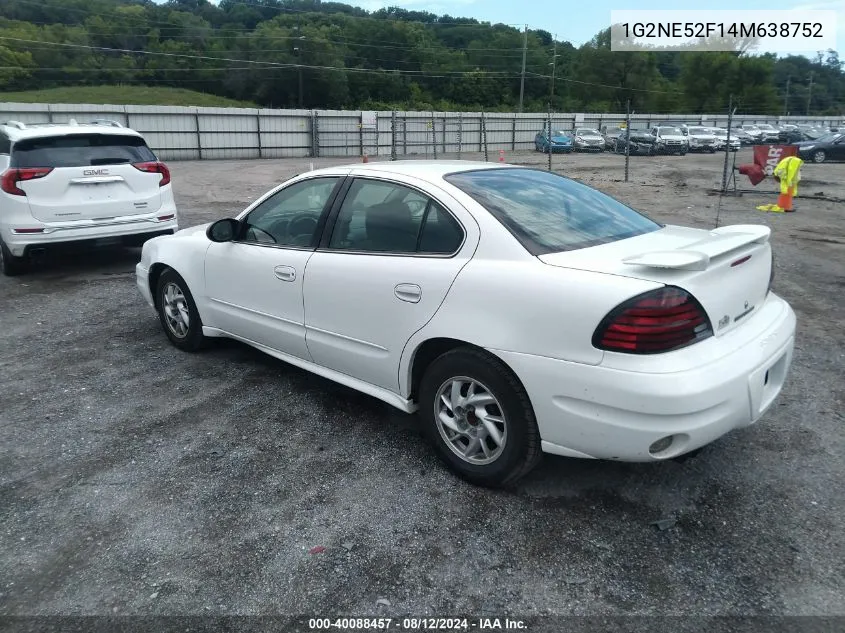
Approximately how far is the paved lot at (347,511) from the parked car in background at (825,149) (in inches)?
1206

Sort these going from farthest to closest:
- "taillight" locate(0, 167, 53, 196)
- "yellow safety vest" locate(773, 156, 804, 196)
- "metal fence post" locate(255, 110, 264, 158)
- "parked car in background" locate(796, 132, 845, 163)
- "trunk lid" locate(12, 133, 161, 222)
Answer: "metal fence post" locate(255, 110, 264, 158) < "parked car in background" locate(796, 132, 845, 163) < "yellow safety vest" locate(773, 156, 804, 196) < "trunk lid" locate(12, 133, 161, 222) < "taillight" locate(0, 167, 53, 196)

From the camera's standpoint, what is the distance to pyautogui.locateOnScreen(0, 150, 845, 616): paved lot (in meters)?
2.63

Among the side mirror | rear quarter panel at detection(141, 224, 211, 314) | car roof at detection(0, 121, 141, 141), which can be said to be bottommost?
rear quarter panel at detection(141, 224, 211, 314)

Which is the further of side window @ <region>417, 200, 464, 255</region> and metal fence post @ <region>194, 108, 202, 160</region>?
metal fence post @ <region>194, 108, 202, 160</region>

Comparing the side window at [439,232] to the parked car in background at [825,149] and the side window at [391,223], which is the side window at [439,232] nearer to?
the side window at [391,223]

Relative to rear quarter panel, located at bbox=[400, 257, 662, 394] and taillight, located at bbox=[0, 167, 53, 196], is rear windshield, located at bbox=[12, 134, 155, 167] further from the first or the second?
rear quarter panel, located at bbox=[400, 257, 662, 394]

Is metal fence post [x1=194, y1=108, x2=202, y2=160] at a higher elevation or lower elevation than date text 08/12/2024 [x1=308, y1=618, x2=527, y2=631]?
higher

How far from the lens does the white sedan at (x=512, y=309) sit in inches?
109

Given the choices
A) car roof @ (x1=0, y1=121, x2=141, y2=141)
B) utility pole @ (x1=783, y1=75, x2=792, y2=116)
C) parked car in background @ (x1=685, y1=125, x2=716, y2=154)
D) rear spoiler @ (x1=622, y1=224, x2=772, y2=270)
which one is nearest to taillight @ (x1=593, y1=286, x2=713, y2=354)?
rear spoiler @ (x1=622, y1=224, x2=772, y2=270)

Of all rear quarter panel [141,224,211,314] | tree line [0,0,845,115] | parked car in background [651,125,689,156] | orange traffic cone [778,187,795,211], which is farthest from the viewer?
tree line [0,0,845,115]

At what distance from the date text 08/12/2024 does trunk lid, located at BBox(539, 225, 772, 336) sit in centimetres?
146

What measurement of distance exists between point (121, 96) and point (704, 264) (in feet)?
223

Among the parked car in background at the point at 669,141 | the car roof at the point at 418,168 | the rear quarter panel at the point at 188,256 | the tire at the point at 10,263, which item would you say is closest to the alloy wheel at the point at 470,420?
the car roof at the point at 418,168

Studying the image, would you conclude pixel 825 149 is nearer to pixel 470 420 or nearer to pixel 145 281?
pixel 145 281
